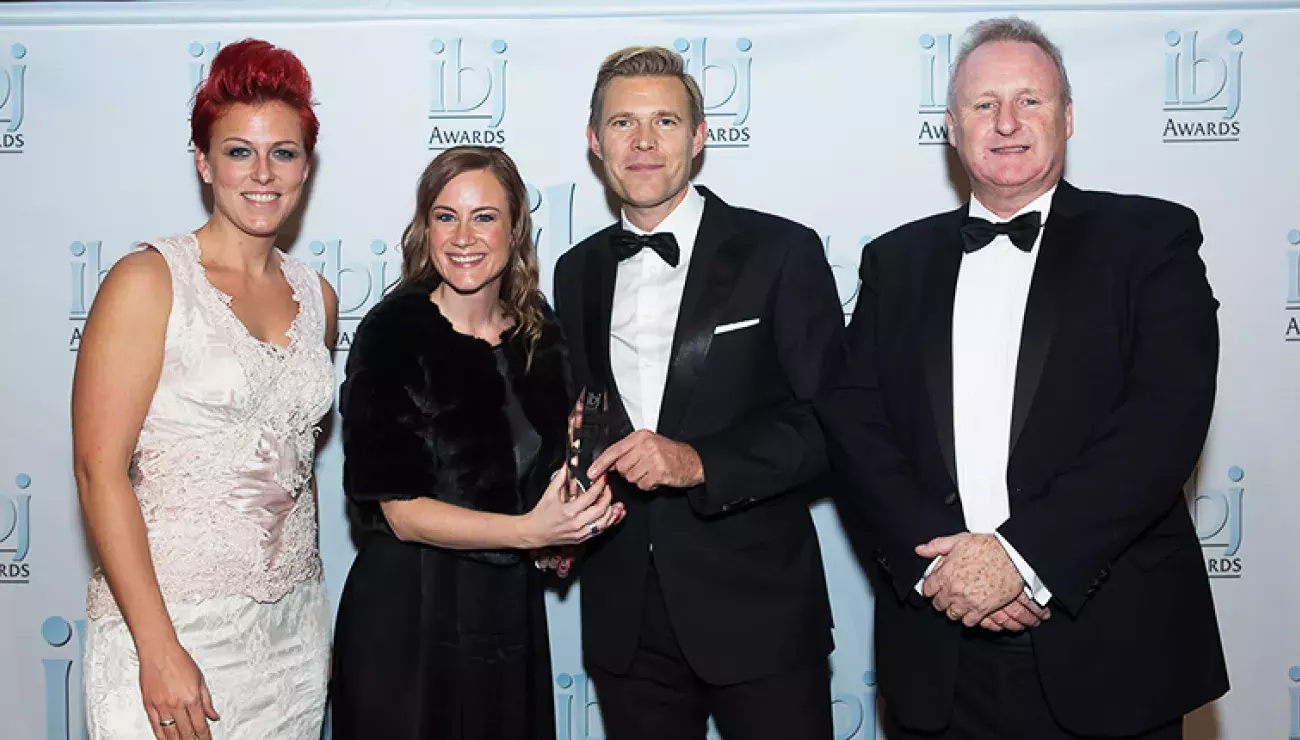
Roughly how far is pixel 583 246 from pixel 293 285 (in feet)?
2.27

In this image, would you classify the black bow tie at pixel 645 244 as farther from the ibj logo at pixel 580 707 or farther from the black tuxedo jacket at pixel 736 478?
the ibj logo at pixel 580 707

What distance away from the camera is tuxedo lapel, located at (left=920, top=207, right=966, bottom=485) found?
2.11 m

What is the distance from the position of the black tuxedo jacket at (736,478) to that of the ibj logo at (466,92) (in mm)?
930

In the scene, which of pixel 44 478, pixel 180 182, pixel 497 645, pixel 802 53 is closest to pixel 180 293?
pixel 497 645

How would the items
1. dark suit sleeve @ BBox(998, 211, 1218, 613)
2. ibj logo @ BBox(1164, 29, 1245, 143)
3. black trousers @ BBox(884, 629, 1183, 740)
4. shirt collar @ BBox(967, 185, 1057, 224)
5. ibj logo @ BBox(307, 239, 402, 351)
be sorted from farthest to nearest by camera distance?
ibj logo @ BBox(307, 239, 402, 351), ibj logo @ BBox(1164, 29, 1245, 143), shirt collar @ BBox(967, 185, 1057, 224), black trousers @ BBox(884, 629, 1183, 740), dark suit sleeve @ BBox(998, 211, 1218, 613)

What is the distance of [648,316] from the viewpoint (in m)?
2.40

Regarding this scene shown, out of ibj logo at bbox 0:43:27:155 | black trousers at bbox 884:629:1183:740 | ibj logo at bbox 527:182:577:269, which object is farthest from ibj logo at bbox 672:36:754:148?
ibj logo at bbox 0:43:27:155

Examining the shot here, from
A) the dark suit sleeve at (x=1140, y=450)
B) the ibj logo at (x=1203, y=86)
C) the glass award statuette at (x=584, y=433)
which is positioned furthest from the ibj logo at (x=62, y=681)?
the ibj logo at (x=1203, y=86)

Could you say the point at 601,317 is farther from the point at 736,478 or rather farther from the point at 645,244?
the point at 736,478

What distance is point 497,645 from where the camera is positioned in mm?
2188

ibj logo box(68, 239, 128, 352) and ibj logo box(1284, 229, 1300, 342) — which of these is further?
ibj logo box(68, 239, 128, 352)

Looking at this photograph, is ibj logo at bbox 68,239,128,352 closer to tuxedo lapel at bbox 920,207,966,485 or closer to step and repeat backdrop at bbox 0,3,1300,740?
step and repeat backdrop at bbox 0,3,1300,740

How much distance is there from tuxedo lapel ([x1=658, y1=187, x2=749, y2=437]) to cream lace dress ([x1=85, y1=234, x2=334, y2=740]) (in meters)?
0.78

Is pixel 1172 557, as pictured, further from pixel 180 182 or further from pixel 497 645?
pixel 180 182
